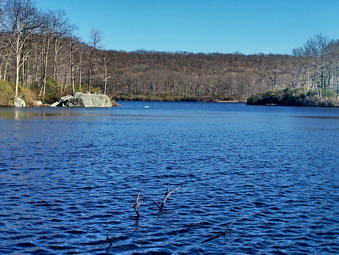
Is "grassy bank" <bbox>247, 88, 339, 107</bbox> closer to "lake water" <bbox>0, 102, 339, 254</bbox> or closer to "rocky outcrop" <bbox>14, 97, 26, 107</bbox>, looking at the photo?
"rocky outcrop" <bbox>14, 97, 26, 107</bbox>

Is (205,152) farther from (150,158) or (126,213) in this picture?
(126,213)

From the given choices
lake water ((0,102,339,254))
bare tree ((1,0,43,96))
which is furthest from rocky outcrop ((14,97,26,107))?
lake water ((0,102,339,254))

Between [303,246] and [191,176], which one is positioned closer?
[303,246]

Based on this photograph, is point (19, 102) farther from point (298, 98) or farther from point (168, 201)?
point (298, 98)

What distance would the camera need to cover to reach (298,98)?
117750 millimetres

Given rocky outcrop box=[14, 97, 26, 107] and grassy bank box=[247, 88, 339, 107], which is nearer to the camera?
rocky outcrop box=[14, 97, 26, 107]

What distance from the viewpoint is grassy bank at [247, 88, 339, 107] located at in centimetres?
10731

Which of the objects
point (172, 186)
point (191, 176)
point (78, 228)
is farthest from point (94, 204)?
point (191, 176)

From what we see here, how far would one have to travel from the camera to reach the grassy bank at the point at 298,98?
107m

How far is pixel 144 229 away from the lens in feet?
30.8

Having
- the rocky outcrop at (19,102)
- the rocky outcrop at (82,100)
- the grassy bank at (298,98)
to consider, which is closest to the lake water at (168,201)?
the rocky outcrop at (19,102)

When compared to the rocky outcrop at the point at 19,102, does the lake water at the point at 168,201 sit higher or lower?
lower

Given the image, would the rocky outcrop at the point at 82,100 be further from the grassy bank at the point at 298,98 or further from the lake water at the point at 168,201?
the grassy bank at the point at 298,98

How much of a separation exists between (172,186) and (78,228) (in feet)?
16.2
